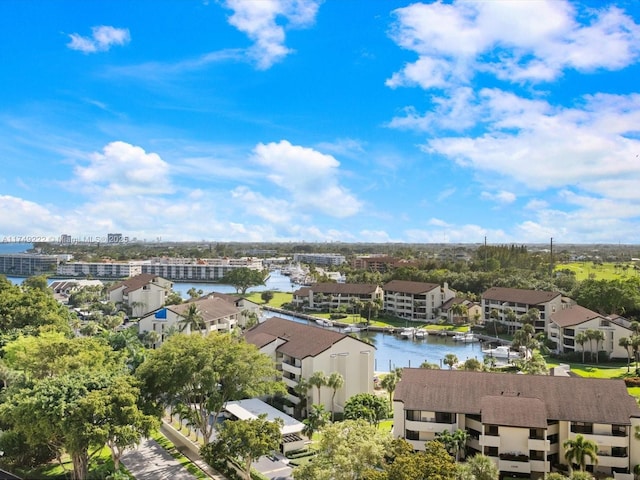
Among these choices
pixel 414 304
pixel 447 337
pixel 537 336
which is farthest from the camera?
pixel 414 304

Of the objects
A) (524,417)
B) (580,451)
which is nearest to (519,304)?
(524,417)

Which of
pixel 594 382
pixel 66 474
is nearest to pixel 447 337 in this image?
pixel 594 382

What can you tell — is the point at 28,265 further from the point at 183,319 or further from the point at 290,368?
the point at 290,368

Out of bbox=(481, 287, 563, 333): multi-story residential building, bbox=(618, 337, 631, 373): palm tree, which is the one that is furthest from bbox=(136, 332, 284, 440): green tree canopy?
bbox=(481, 287, 563, 333): multi-story residential building

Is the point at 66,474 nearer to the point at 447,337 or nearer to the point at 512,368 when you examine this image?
the point at 512,368

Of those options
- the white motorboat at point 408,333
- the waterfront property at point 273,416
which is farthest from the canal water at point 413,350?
the waterfront property at point 273,416

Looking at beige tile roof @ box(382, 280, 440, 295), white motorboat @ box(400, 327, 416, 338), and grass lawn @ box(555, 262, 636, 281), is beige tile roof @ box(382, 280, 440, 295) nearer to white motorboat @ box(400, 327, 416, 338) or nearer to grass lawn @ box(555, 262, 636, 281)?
white motorboat @ box(400, 327, 416, 338)
